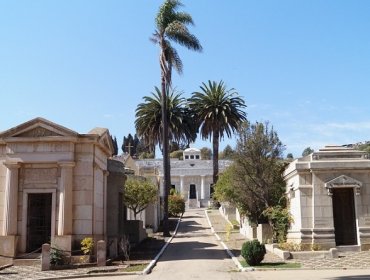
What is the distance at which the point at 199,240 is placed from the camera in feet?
99.8

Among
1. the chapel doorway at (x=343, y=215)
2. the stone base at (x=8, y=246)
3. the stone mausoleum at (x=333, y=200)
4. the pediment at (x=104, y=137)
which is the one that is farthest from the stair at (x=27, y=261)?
the chapel doorway at (x=343, y=215)

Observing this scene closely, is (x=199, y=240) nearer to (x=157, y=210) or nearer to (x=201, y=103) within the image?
(x=157, y=210)

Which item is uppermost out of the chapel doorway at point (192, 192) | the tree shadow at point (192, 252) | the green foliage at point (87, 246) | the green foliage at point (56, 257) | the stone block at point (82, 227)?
the chapel doorway at point (192, 192)

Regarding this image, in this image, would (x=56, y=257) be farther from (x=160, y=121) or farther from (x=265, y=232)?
(x=160, y=121)

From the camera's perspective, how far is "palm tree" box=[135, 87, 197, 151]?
4966 cm

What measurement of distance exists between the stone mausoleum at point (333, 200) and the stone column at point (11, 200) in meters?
12.4

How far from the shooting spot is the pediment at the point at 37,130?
67.4 feet

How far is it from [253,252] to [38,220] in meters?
10.0

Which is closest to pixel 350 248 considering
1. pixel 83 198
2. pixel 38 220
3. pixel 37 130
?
pixel 83 198

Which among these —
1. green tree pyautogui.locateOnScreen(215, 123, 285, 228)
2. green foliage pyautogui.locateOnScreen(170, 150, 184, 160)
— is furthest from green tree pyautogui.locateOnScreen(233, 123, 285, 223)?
green foliage pyautogui.locateOnScreen(170, 150, 184, 160)

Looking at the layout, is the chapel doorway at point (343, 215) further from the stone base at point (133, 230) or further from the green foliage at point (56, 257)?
the green foliage at point (56, 257)

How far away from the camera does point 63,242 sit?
767 inches

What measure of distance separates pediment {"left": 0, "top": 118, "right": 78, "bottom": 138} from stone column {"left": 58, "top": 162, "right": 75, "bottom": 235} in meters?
1.37

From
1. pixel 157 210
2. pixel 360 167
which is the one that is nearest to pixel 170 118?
pixel 157 210
